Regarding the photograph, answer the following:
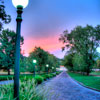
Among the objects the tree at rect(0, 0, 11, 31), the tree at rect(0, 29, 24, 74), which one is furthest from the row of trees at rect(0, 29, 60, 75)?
the tree at rect(0, 0, 11, 31)

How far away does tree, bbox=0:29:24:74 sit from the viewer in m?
30.4

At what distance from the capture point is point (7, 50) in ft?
107

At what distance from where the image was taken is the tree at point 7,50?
30422 millimetres

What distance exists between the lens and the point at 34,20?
17.0 meters

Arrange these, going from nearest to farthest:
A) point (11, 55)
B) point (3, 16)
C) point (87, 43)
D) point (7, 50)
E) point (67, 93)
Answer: point (67, 93)
point (3, 16)
point (7, 50)
point (11, 55)
point (87, 43)

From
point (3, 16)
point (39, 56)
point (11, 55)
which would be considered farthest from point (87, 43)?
point (3, 16)

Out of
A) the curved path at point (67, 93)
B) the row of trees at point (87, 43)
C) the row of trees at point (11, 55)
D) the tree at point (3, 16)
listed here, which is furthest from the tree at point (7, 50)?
the curved path at point (67, 93)

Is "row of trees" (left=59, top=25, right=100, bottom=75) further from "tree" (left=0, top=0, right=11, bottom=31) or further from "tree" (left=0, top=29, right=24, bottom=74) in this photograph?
"tree" (left=0, top=0, right=11, bottom=31)

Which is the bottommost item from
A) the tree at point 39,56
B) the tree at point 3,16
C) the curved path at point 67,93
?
the curved path at point 67,93

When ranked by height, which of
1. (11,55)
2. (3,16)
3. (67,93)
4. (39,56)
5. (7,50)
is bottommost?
(67,93)

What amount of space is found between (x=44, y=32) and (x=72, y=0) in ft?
28.9

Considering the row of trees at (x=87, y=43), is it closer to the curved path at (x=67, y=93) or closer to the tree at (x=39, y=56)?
the tree at (x=39, y=56)

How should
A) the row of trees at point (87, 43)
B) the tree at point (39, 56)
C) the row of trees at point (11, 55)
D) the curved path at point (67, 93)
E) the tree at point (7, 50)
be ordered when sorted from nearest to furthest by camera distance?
1. the curved path at point (67, 93)
2. the tree at point (7, 50)
3. the row of trees at point (11, 55)
4. the row of trees at point (87, 43)
5. the tree at point (39, 56)

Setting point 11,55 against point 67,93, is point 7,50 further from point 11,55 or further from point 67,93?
point 67,93
